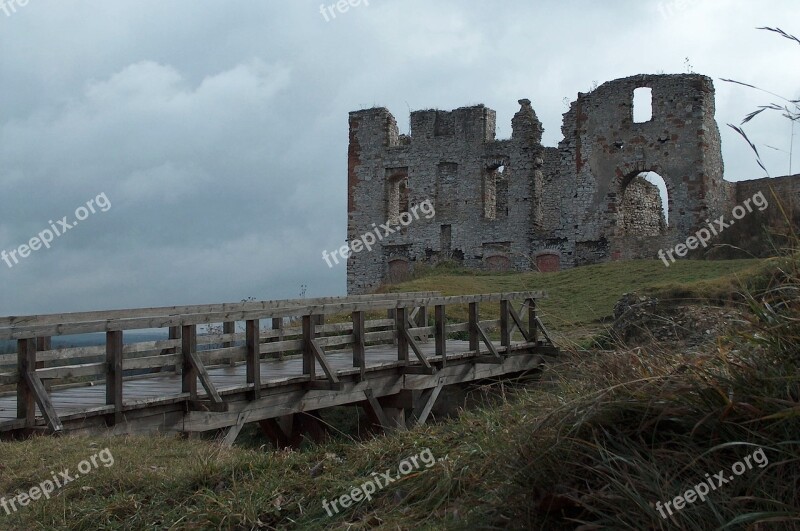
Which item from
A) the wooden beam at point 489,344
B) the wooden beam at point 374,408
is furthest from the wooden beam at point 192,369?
the wooden beam at point 489,344

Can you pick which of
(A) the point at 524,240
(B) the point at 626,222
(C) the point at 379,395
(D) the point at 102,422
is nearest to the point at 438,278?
(A) the point at 524,240

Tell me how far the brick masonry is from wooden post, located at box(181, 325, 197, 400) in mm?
18443

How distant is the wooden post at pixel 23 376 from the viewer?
307 inches

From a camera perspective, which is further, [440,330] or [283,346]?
[440,330]

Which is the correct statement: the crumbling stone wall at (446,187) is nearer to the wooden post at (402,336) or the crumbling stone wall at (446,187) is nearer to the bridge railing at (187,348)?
Result: the bridge railing at (187,348)

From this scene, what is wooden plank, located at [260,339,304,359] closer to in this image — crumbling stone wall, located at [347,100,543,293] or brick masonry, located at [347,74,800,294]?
brick masonry, located at [347,74,800,294]

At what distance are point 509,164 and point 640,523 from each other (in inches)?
1084

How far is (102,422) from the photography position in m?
8.22

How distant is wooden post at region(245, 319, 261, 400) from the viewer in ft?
31.6

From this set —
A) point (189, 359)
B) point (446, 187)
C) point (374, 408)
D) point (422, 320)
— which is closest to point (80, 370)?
point (189, 359)

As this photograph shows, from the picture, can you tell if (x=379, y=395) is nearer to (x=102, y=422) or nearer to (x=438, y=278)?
(x=102, y=422)

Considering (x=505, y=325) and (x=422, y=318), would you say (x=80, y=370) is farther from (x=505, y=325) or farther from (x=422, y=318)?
(x=422, y=318)

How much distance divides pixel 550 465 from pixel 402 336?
813 cm

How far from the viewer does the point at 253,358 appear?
969cm
